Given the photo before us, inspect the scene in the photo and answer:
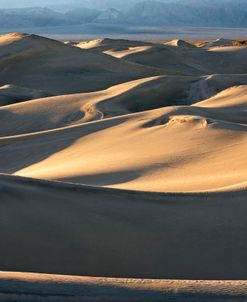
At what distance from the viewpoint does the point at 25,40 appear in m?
10.3

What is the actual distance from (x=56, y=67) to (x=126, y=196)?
24.3 feet

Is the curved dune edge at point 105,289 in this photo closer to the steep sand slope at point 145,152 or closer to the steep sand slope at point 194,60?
the steep sand slope at point 145,152

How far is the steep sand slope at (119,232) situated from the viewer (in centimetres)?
178

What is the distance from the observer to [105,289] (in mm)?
1371

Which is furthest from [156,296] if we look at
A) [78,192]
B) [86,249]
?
[78,192]

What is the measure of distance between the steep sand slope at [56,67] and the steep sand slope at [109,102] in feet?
5.93

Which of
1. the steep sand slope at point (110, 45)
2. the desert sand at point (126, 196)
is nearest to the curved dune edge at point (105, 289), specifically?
the desert sand at point (126, 196)

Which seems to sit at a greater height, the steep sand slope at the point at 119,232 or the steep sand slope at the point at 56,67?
the steep sand slope at the point at 119,232

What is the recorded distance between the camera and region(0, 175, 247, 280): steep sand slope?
5.85ft

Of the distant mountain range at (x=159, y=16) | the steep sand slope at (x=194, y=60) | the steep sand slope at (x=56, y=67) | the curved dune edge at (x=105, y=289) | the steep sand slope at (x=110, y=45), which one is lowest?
the distant mountain range at (x=159, y=16)

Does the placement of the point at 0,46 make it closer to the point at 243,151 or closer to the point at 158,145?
the point at 158,145

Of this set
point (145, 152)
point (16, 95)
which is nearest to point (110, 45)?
point (16, 95)

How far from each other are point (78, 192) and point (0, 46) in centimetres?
822

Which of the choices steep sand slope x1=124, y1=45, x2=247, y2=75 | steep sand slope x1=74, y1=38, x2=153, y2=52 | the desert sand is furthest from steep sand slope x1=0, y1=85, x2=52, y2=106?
steep sand slope x1=74, y1=38, x2=153, y2=52
